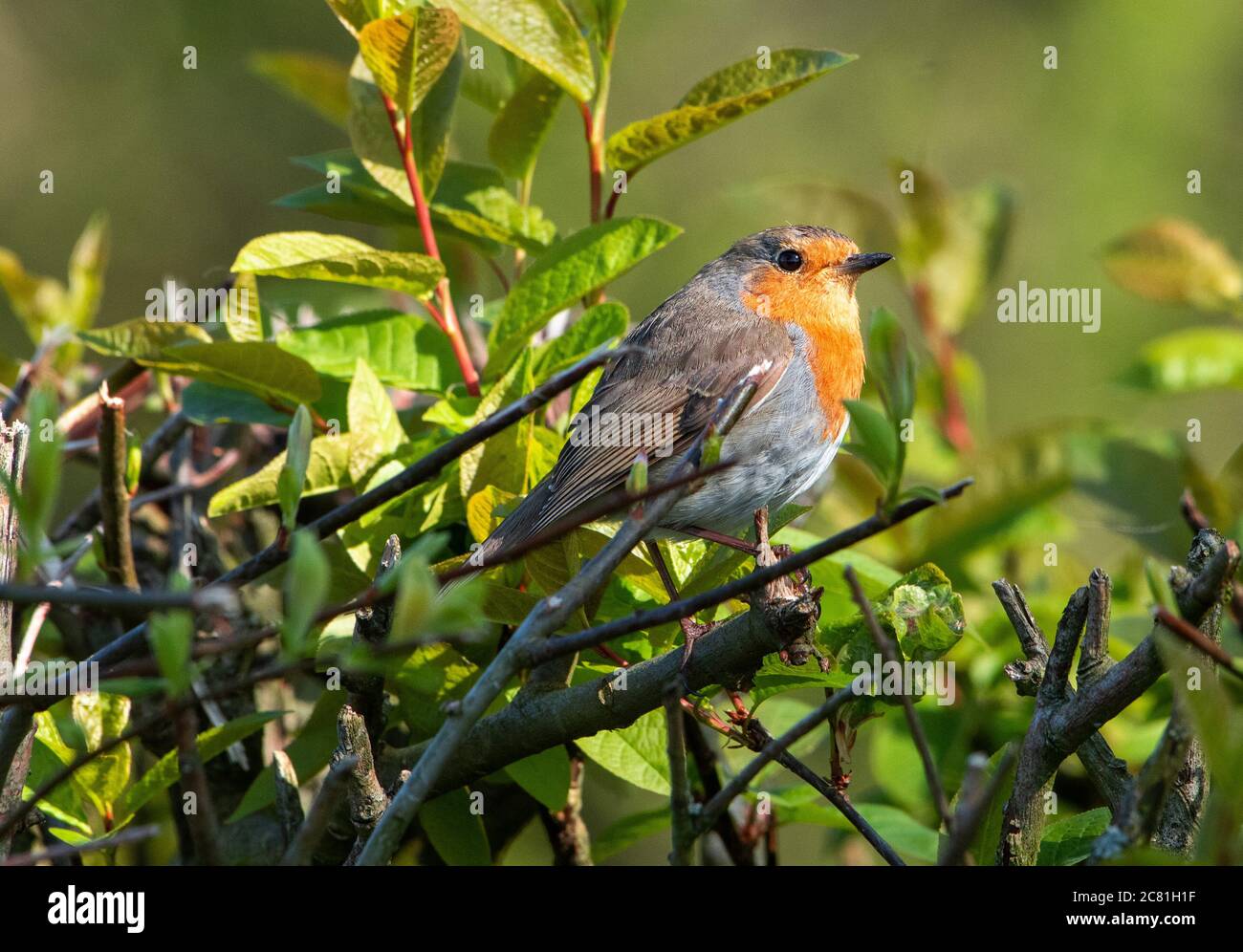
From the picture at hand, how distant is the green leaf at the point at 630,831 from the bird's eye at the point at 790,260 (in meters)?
1.61

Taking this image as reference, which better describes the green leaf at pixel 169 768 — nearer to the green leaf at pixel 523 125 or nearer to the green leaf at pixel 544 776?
the green leaf at pixel 544 776

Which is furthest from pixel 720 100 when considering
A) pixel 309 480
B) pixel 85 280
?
pixel 85 280

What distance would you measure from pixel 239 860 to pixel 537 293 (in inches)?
46.4

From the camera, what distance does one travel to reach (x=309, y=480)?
2426 millimetres

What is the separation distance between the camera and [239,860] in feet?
7.53

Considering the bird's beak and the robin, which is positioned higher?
the bird's beak

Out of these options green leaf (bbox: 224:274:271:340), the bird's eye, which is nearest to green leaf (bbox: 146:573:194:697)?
green leaf (bbox: 224:274:271:340)

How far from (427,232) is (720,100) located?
632mm

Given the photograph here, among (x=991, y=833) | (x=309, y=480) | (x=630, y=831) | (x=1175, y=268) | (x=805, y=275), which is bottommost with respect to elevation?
(x=630, y=831)

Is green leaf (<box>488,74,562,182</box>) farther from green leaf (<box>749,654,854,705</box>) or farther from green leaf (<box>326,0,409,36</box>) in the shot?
green leaf (<box>749,654,854,705</box>)

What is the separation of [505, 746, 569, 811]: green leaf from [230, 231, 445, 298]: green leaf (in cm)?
96

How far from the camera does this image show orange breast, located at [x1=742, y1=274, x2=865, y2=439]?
314 cm

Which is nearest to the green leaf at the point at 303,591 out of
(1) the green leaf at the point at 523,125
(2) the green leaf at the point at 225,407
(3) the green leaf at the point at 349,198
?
(2) the green leaf at the point at 225,407

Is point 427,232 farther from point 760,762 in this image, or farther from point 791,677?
point 760,762
